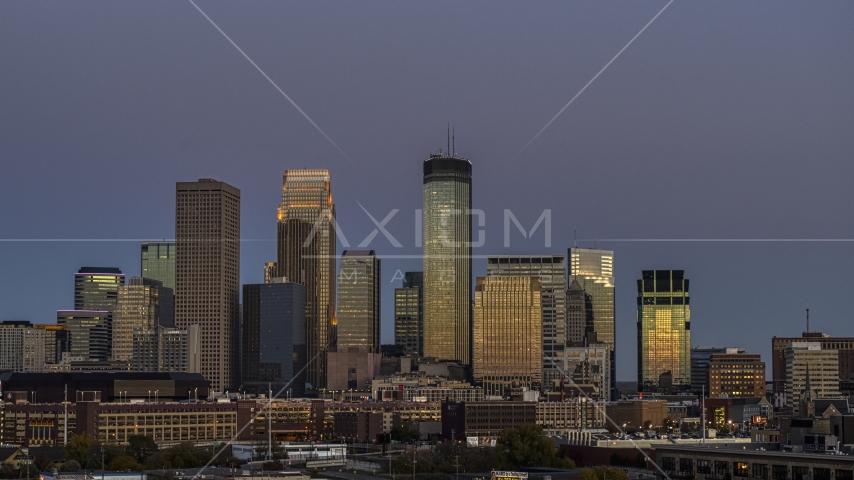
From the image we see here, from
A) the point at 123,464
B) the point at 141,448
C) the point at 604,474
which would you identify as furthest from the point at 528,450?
the point at 141,448

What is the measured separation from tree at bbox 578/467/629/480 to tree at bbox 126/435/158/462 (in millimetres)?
42906

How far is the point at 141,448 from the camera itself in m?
113

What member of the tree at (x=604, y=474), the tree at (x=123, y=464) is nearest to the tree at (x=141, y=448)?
the tree at (x=123, y=464)

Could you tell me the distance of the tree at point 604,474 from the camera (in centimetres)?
7356

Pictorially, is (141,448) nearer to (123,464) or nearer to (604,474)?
(123,464)

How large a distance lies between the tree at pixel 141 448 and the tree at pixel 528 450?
27.6 m

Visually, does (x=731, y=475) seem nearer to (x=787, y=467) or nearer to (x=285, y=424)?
(x=787, y=467)

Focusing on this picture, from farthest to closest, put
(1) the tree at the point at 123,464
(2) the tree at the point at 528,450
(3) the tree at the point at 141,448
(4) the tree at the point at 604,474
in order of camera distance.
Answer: (3) the tree at the point at 141,448, (2) the tree at the point at 528,450, (1) the tree at the point at 123,464, (4) the tree at the point at 604,474

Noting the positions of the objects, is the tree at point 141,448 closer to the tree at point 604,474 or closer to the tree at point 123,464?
the tree at point 123,464

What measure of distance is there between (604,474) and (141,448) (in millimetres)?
51109

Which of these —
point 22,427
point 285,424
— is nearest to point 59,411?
point 22,427

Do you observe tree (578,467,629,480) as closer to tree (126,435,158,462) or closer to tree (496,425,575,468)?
tree (496,425,575,468)

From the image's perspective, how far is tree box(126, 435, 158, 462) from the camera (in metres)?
110

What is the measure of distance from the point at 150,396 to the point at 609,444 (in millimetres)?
82871
